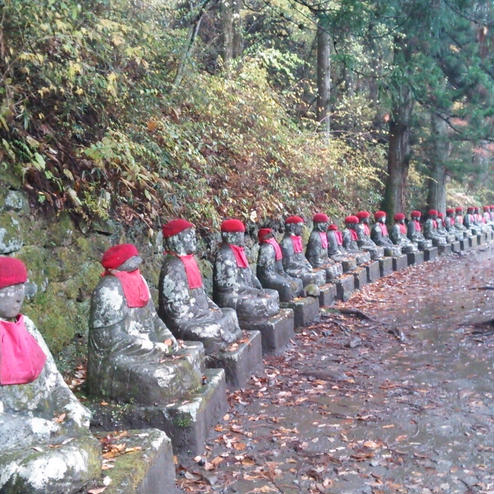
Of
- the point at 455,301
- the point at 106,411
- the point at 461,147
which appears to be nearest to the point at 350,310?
the point at 455,301

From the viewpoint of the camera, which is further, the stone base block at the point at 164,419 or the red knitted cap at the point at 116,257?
the red knitted cap at the point at 116,257

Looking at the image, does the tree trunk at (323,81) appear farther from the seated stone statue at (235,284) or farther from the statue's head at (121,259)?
the statue's head at (121,259)

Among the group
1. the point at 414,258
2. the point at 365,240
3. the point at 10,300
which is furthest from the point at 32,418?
the point at 414,258

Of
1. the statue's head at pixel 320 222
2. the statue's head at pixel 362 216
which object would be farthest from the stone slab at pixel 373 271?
the statue's head at pixel 320 222

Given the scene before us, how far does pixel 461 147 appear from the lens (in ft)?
71.8

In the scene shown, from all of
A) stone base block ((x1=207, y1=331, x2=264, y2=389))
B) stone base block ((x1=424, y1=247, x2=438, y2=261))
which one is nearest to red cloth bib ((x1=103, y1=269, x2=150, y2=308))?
stone base block ((x1=207, y1=331, x2=264, y2=389))

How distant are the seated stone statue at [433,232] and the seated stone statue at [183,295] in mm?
14363

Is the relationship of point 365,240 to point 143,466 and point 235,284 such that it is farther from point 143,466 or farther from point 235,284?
point 143,466

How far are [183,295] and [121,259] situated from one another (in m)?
1.19

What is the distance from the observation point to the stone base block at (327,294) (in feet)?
30.0

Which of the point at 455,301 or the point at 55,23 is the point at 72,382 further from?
the point at 455,301

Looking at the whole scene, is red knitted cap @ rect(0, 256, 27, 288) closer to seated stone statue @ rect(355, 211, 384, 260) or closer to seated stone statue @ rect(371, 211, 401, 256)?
seated stone statue @ rect(355, 211, 384, 260)

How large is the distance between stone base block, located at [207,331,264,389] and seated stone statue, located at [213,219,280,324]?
573 millimetres

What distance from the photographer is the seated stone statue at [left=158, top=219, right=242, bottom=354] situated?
5.15 meters
